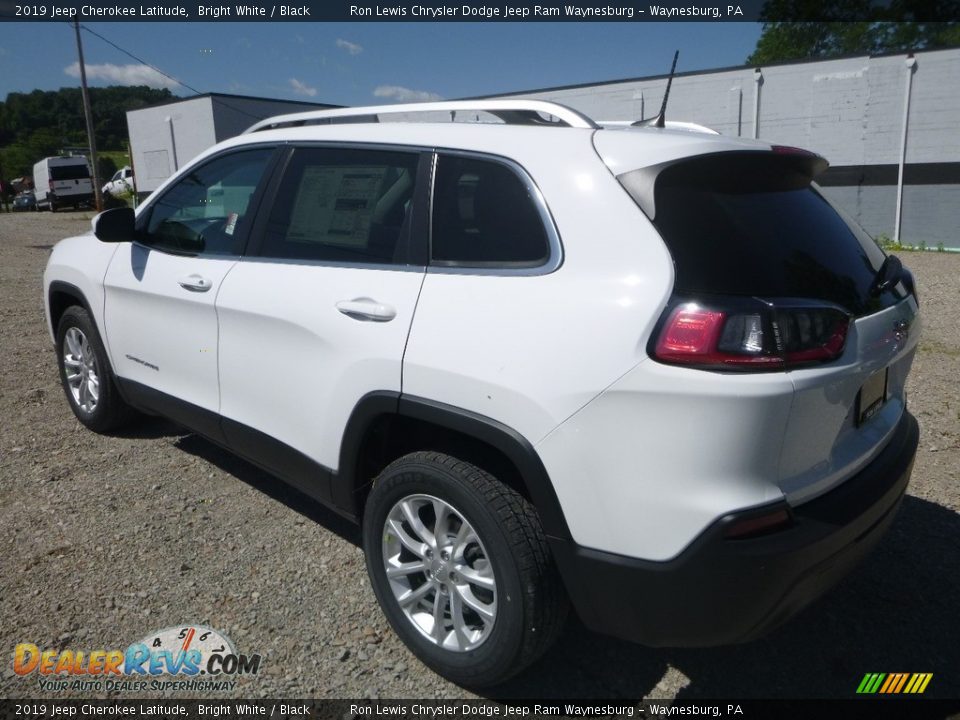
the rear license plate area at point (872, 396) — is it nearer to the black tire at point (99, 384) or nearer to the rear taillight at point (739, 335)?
the rear taillight at point (739, 335)

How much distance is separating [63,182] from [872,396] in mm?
41577

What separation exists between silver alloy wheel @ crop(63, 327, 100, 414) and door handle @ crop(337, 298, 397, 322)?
2.45 metres

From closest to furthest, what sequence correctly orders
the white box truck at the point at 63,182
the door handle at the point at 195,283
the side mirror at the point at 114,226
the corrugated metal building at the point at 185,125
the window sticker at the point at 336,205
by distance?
1. the window sticker at the point at 336,205
2. the door handle at the point at 195,283
3. the side mirror at the point at 114,226
4. the corrugated metal building at the point at 185,125
5. the white box truck at the point at 63,182

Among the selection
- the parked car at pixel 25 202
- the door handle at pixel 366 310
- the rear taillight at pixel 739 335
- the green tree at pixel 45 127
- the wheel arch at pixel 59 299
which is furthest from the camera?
the green tree at pixel 45 127

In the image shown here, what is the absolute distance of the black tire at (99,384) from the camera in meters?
4.32

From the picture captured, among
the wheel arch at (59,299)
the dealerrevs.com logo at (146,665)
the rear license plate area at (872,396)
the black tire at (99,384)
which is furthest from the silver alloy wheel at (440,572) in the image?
the wheel arch at (59,299)

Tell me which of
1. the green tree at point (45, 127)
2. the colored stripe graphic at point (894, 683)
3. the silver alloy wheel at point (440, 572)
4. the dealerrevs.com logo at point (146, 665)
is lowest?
the colored stripe graphic at point (894, 683)

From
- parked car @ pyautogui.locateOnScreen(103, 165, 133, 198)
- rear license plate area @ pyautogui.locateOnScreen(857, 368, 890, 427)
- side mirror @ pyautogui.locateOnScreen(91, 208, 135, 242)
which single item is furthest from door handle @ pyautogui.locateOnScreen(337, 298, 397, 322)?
parked car @ pyautogui.locateOnScreen(103, 165, 133, 198)

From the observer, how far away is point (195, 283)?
344 cm

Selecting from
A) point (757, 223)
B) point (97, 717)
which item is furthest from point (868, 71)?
point (97, 717)

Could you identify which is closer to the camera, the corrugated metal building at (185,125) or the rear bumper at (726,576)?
the rear bumper at (726,576)

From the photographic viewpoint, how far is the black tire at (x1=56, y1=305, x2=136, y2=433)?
4316 millimetres

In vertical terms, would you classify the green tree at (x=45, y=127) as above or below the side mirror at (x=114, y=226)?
above

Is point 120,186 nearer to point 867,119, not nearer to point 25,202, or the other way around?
point 25,202
